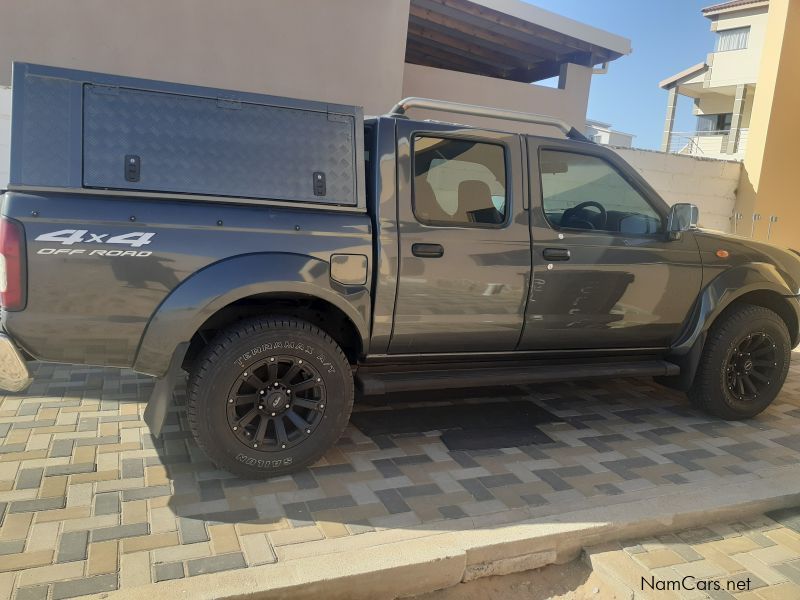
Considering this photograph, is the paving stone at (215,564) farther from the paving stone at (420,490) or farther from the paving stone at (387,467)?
the paving stone at (387,467)

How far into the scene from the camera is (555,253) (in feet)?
12.9

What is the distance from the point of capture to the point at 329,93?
26.2 ft

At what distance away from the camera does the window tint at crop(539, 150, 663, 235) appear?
407cm

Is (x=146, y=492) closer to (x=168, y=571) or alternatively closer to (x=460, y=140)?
(x=168, y=571)

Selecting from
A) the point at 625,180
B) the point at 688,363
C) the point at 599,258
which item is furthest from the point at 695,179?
the point at 599,258

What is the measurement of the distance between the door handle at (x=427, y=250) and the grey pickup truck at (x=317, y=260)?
18 mm

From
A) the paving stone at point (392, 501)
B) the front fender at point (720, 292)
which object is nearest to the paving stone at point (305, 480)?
the paving stone at point (392, 501)

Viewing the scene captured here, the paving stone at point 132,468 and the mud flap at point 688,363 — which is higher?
the mud flap at point 688,363

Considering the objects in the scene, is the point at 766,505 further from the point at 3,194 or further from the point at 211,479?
the point at 3,194

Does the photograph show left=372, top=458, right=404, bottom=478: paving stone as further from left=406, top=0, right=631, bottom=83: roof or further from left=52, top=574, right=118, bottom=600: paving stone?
left=406, top=0, right=631, bottom=83: roof

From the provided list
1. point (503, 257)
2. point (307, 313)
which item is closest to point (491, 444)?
point (503, 257)

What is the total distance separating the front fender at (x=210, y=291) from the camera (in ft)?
10.1
